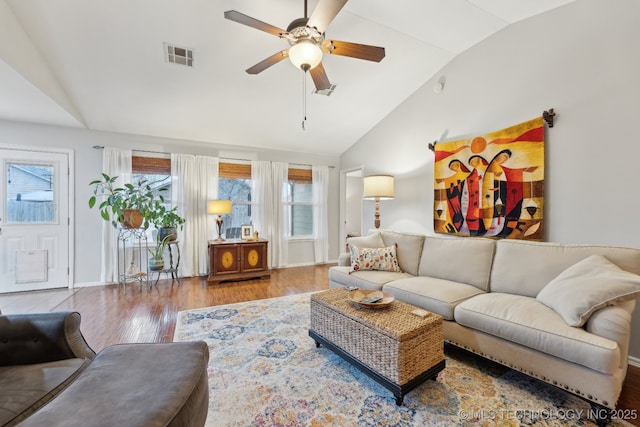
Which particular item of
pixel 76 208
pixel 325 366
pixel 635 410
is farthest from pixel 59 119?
pixel 635 410

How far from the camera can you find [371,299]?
205 centimetres

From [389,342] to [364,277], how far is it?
1.30 m

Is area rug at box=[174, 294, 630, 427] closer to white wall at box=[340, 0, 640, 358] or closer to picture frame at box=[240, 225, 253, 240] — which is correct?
white wall at box=[340, 0, 640, 358]

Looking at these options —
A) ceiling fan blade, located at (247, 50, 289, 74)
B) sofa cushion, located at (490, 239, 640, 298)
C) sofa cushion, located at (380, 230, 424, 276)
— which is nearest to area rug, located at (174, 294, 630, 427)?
sofa cushion, located at (490, 239, 640, 298)

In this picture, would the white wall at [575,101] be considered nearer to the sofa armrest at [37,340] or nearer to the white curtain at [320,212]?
the white curtain at [320,212]

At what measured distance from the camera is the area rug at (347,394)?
5.11ft

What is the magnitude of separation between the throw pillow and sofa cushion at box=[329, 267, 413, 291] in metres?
1.25

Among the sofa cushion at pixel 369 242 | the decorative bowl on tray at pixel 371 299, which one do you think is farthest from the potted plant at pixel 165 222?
the decorative bowl on tray at pixel 371 299

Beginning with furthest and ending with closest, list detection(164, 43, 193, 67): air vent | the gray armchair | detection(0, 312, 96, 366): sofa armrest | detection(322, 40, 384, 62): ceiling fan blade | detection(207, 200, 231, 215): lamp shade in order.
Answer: detection(207, 200, 231, 215): lamp shade < detection(164, 43, 193, 67): air vent < detection(322, 40, 384, 62): ceiling fan blade < detection(0, 312, 96, 366): sofa armrest < the gray armchair

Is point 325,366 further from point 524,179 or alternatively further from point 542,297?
point 524,179

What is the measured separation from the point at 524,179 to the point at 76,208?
5777 millimetres

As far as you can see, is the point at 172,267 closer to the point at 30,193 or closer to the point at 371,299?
the point at 30,193

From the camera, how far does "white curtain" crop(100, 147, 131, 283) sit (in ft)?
13.5

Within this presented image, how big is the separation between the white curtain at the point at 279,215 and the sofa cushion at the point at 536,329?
378 cm
